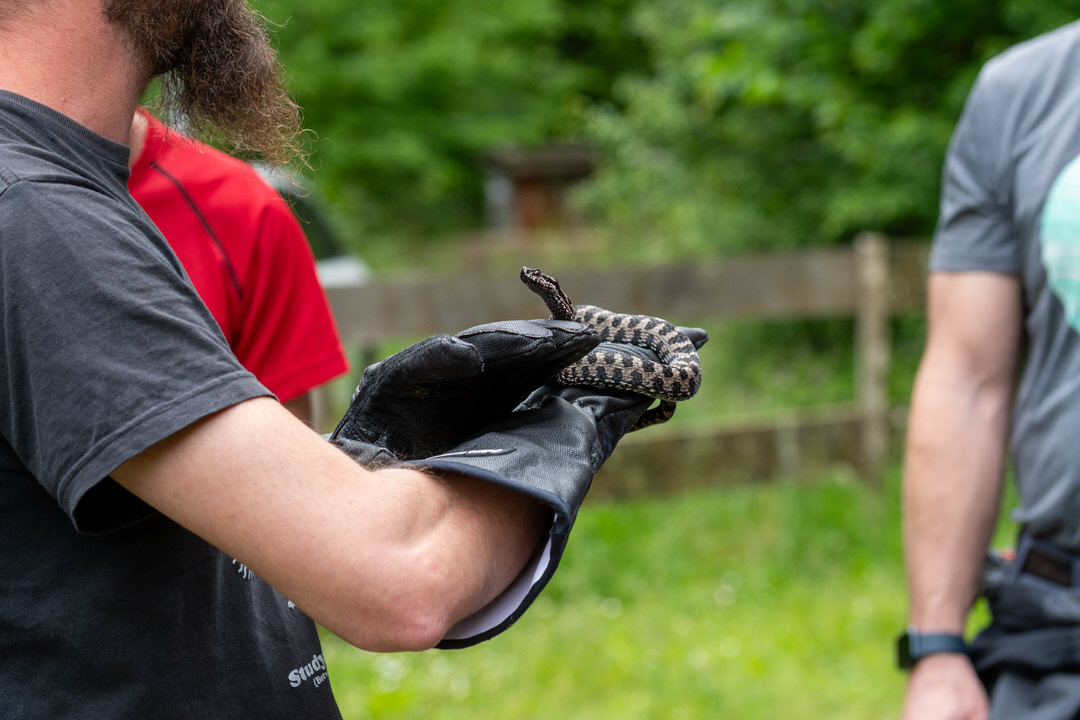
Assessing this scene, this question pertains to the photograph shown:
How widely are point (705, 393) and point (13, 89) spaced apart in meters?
9.85

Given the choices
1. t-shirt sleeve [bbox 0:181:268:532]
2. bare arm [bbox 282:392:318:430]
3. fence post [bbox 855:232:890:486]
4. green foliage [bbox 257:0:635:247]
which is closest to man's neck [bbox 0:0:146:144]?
t-shirt sleeve [bbox 0:181:268:532]

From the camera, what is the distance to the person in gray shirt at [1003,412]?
2.71 meters

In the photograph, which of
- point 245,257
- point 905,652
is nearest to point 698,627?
point 905,652

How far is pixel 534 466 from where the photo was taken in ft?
5.32

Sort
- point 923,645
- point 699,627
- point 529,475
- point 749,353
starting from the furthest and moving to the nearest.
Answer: point 749,353, point 699,627, point 923,645, point 529,475

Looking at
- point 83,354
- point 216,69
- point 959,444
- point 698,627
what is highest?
point 216,69

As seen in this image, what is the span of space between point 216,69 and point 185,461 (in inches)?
32.0

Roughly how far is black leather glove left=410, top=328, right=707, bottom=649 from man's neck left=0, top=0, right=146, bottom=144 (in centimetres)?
77

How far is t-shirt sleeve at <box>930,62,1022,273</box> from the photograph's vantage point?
2953 mm

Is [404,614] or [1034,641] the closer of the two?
[404,614]

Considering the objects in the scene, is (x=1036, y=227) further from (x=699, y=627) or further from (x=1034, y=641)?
(x=699, y=627)

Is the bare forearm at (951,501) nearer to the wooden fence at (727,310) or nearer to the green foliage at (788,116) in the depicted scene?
the green foliage at (788,116)

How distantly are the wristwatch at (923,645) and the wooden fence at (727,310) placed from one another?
3542 mm

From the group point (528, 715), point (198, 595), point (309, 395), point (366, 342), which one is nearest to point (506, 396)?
point (198, 595)
